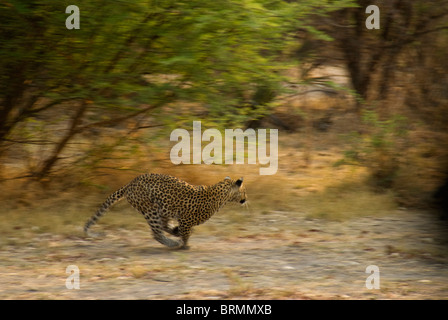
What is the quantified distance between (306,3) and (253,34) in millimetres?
706

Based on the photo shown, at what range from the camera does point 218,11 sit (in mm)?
7664

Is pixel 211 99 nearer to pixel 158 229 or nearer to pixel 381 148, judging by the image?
pixel 158 229

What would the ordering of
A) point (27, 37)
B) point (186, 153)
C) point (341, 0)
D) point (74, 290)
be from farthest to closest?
point (186, 153) < point (341, 0) < point (27, 37) < point (74, 290)

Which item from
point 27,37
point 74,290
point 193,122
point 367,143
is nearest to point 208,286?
point 74,290

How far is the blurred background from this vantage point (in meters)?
7.85

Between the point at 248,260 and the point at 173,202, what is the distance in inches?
37.2

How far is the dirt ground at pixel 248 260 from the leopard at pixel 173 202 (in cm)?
25

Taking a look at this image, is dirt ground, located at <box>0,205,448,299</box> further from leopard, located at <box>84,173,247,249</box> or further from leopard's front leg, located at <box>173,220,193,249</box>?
leopard, located at <box>84,173,247,249</box>

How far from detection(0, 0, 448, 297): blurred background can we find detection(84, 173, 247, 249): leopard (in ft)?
2.79

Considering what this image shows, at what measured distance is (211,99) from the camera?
27.2ft

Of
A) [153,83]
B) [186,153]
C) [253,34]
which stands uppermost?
[253,34]

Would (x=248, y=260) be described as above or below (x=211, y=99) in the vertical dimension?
below

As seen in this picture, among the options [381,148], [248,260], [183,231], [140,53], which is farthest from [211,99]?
[381,148]

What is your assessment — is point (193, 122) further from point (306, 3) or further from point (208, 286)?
point (208, 286)
